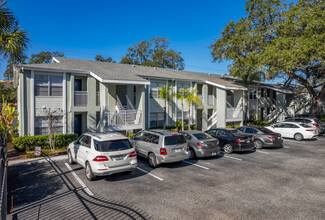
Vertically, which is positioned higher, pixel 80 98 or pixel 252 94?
pixel 252 94

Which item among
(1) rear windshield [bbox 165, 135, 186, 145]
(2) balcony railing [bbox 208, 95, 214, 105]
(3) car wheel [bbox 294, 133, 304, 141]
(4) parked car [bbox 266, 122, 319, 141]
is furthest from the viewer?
(2) balcony railing [bbox 208, 95, 214, 105]

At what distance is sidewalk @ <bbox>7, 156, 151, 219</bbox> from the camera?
581 cm

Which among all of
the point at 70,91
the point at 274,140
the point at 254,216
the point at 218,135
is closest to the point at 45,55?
the point at 70,91

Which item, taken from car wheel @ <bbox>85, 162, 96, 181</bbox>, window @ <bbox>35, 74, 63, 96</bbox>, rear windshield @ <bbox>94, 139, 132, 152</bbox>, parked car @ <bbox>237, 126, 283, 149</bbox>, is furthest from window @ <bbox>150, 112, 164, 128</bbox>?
car wheel @ <bbox>85, 162, 96, 181</bbox>

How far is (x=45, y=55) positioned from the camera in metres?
41.2

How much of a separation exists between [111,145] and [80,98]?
9.21 meters

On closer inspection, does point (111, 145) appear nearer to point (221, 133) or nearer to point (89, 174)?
point (89, 174)

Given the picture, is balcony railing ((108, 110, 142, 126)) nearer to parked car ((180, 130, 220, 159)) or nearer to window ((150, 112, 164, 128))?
window ((150, 112, 164, 128))

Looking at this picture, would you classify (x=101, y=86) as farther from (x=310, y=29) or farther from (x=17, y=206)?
(x=310, y=29)

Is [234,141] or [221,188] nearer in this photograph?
[221,188]

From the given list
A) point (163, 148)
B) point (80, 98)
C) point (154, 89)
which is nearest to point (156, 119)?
point (154, 89)

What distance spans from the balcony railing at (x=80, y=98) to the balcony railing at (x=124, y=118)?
7.55ft

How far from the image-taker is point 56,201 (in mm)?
6609

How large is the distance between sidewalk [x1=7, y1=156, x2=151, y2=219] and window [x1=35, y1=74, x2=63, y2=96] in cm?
697
